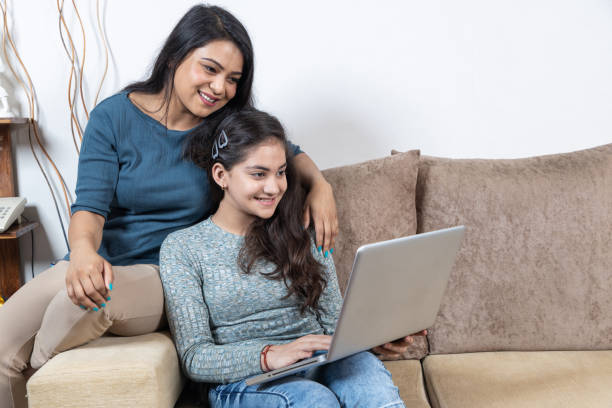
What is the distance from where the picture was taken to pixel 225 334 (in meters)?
1.22

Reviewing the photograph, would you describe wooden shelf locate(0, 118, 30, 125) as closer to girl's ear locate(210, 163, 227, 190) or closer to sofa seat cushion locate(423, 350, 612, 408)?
girl's ear locate(210, 163, 227, 190)

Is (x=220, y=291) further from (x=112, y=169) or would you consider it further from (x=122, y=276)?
(x=112, y=169)

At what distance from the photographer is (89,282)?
3.44 feet

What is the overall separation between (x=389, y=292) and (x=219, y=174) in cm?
54

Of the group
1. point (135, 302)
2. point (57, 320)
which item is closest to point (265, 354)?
point (135, 302)

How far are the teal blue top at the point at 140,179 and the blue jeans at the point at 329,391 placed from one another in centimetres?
48

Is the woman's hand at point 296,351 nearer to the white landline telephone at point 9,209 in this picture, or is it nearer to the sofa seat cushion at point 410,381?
the sofa seat cushion at point 410,381

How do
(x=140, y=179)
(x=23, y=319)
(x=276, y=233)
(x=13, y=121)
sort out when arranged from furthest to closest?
(x=13, y=121)
(x=140, y=179)
(x=276, y=233)
(x=23, y=319)

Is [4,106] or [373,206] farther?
[4,106]

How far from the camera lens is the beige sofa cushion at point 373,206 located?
151cm

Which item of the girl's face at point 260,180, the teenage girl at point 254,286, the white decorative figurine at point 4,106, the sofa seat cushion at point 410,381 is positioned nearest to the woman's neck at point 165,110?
the teenage girl at point 254,286

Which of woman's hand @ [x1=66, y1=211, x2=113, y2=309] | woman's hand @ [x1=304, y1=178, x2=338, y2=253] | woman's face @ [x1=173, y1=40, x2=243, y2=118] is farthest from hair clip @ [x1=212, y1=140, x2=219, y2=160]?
woman's hand @ [x1=66, y1=211, x2=113, y2=309]

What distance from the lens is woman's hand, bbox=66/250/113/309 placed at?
105 cm

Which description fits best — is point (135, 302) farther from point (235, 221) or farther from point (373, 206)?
point (373, 206)
